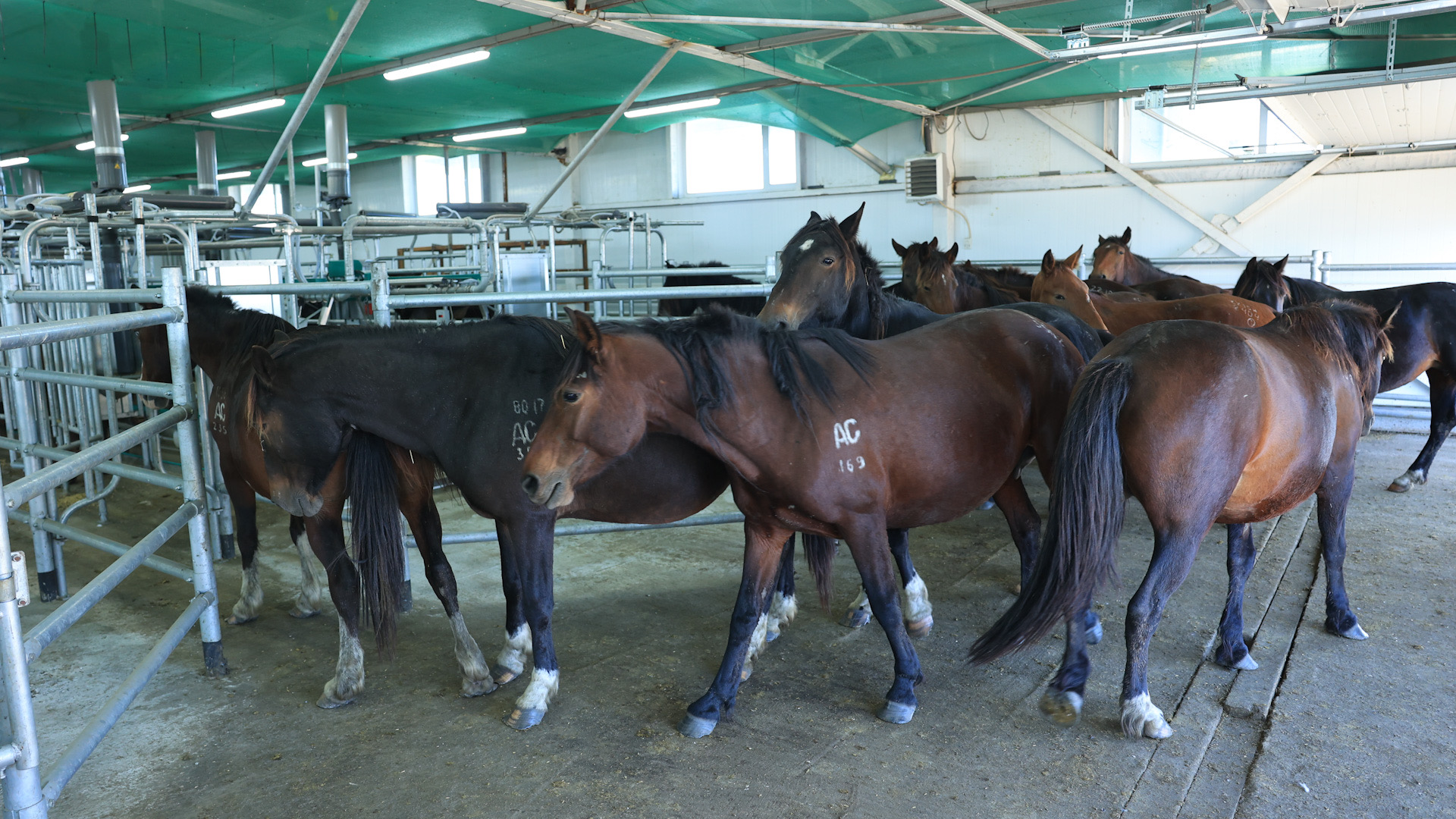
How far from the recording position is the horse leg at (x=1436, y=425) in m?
6.20

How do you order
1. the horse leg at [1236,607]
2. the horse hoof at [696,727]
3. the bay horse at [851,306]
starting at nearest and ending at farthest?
1. the horse hoof at [696,727]
2. the horse leg at [1236,607]
3. the bay horse at [851,306]

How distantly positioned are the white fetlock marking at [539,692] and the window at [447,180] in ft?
55.3

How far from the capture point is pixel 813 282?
12.9ft

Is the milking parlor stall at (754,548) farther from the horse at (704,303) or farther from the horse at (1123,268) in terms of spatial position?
the horse at (704,303)

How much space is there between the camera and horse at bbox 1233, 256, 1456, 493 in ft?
21.1

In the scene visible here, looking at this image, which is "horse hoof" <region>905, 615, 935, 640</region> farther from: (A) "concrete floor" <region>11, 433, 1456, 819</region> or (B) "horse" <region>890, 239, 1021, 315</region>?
(B) "horse" <region>890, 239, 1021, 315</region>

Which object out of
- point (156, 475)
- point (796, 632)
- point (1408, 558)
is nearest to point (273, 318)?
point (156, 475)

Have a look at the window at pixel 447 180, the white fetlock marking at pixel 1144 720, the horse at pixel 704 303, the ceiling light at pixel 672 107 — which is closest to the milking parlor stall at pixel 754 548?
the white fetlock marking at pixel 1144 720

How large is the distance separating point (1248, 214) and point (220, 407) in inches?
443

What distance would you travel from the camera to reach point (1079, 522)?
2.78 meters

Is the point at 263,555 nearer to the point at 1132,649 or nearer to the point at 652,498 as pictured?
the point at 652,498

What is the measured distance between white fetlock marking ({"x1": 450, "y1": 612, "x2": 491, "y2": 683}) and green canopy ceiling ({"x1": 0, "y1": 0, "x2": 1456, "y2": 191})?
530cm

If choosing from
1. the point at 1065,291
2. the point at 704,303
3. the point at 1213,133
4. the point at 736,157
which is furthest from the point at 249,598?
the point at 736,157

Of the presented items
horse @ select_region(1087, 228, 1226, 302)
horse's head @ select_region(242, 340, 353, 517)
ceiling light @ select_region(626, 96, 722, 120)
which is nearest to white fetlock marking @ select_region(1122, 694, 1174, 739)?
horse's head @ select_region(242, 340, 353, 517)
